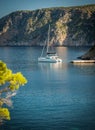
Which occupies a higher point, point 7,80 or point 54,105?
point 7,80

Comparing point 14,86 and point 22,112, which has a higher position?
point 14,86

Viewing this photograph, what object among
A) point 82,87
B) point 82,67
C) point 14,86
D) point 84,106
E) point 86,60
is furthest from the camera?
point 86,60

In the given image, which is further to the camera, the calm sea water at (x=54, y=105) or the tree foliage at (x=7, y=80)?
the calm sea water at (x=54, y=105)

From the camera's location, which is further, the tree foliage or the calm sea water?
the calm sea water

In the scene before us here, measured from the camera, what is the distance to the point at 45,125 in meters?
67.9

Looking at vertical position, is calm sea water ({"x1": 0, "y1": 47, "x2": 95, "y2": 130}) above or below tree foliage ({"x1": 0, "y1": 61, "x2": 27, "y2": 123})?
below

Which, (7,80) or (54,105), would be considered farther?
(54,105)

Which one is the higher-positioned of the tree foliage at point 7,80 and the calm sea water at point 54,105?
the tree foliage at point 7,80

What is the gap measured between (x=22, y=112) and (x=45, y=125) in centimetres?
923

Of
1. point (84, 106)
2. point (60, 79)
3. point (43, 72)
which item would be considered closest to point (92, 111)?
point (84, 106)

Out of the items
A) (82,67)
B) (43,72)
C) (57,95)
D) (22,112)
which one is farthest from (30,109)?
(82,67)

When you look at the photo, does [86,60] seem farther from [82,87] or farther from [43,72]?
[82,87]

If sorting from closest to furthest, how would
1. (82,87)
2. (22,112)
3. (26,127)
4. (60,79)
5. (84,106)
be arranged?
(26,127) < (22,112) < (84,106) < (82,87) < (60,79)

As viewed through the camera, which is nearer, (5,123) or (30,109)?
(5,123)
